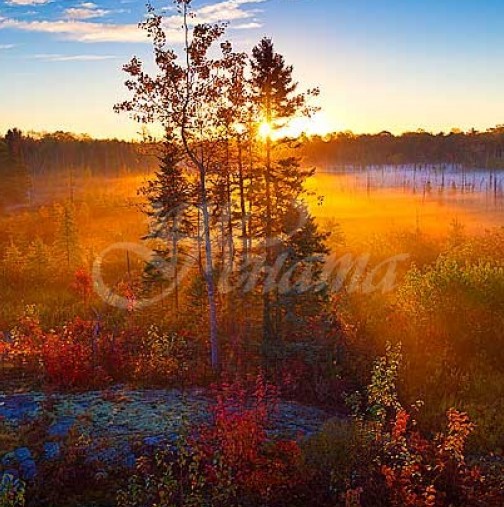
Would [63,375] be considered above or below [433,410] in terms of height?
above

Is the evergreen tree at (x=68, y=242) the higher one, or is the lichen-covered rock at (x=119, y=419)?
the evergreen tree at (x=68, y=242)

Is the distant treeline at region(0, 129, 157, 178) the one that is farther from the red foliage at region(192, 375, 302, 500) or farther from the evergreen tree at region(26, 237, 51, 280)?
the red foliage at region(192, 375, 302, 500)

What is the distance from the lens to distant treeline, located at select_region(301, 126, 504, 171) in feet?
367

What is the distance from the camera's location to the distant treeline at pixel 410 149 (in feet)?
367

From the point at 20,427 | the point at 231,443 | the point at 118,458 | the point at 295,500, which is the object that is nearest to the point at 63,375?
the point at 20,427

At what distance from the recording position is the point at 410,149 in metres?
122

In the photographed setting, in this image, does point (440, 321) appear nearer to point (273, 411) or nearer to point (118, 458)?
point (273, 411)

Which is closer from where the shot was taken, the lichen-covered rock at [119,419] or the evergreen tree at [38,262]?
the lichen-covered rock at [119,419]

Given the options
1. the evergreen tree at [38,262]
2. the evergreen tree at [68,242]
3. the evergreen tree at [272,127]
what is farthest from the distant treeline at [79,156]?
the evergreen tree at [272,127]

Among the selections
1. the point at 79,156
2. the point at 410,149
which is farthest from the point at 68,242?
the point at 410,149

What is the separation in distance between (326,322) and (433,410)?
493 cm

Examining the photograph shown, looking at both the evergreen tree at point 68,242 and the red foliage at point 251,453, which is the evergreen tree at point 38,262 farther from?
the red foliage at point 251,453

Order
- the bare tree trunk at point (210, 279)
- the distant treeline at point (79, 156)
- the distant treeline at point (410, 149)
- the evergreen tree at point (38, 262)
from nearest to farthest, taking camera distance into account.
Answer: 1. the bare tree trunk at point (210, 279)
2. the evergreen tree at point (38, 262)
3. the distant treeline at point (79, 156)
4. the distant treeline at point (410, 149)

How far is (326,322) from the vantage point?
62.0 feet
